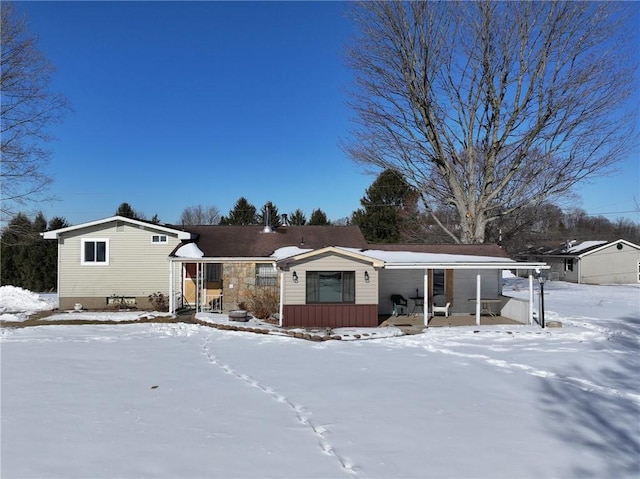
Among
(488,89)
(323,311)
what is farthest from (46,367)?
(488,89)

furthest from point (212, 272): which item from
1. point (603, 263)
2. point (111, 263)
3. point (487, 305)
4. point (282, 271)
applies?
point (603, 263)

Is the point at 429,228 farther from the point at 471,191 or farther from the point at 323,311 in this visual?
the point at 323,311

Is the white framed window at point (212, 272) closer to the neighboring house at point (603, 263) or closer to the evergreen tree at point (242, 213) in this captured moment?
the evergreen tree at point (242, 213)

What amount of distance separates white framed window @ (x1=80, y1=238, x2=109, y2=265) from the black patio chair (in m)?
11.5

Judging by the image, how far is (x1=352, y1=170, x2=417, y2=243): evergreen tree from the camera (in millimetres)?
29984

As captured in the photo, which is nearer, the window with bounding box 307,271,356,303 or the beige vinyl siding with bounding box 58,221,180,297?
the window with bounding box 307,271,356,303

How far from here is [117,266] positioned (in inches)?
668

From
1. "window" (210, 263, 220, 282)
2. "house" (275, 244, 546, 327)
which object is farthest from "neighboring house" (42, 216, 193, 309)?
"house" (275, 244, 546, 327)

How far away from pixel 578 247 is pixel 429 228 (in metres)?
15.9

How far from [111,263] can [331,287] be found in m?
9.56

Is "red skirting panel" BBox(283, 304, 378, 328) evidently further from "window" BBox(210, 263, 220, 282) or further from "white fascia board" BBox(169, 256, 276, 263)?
"window" BBox(210, 263, 220, 282)

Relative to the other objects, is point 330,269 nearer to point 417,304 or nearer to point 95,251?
point 417,304

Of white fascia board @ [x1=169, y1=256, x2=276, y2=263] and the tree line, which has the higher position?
the tree line

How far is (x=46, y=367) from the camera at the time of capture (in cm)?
790
